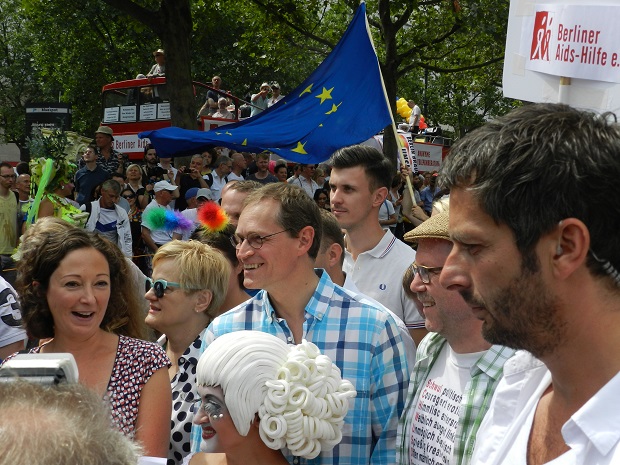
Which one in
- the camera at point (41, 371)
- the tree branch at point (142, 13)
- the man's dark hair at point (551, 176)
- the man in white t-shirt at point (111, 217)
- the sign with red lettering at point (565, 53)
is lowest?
the man in white t-shirt at point (111, 217)

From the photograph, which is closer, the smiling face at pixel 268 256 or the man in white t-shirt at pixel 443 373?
the man in white t-shirt at pixel 443 373

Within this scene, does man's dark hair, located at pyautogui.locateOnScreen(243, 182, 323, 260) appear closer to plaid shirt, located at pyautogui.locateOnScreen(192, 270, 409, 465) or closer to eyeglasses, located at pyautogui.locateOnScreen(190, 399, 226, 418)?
plaid shirt, located at pyautogui.locateOnScreen(192, 270, 409, 465)

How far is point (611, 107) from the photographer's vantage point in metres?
3.32

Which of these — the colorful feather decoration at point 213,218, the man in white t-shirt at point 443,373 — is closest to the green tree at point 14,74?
the colorful feather decoration at point 213,218

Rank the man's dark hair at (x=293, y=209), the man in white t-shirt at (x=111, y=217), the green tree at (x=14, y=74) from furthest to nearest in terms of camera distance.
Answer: the green tree at (x=14, y=74), the man in white t-shirt at (x=111, y=217), the man's dark hair at (x=293, y=209)

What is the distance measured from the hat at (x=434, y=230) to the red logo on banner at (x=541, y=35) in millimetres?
831

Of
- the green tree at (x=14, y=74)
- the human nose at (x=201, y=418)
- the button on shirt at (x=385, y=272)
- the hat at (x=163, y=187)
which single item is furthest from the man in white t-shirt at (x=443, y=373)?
the green tree at (x=14, y=74)

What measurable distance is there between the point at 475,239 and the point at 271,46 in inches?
815

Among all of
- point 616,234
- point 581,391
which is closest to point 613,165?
point 616,234

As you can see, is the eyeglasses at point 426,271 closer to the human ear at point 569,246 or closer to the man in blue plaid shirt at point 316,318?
the man in blue plaid shirt at point 316,318

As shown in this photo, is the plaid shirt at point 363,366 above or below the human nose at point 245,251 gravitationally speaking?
below

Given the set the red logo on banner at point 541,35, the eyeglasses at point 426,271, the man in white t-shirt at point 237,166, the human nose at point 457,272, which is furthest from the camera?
the man in white t-shirt at point 237,166

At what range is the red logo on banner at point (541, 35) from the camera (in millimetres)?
3459

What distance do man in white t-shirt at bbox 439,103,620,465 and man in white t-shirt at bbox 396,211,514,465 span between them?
794mm
